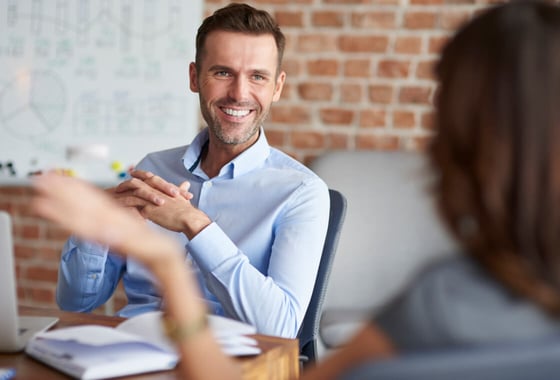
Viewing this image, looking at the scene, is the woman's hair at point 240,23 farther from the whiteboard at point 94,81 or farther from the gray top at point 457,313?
the gray top at point 457,313

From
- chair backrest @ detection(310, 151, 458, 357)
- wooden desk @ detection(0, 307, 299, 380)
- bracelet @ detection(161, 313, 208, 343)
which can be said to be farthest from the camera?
chair backrest @ detection(310, 151, 458, 357)

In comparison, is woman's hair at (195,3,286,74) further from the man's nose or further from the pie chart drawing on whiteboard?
the pie chart drawing on whiteboard

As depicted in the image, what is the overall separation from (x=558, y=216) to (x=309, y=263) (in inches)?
43.0

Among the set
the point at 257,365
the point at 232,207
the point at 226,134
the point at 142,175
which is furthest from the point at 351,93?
the point at 257,365

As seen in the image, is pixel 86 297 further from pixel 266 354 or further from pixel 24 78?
pixel 24 78

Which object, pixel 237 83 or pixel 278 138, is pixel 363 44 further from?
pixel 237 83

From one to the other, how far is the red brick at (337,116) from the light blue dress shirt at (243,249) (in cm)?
105

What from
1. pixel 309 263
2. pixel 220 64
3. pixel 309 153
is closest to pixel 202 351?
pixel 309 263

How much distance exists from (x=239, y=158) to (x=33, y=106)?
1.53 m

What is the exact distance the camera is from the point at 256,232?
1890mm

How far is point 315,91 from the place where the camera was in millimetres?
3105

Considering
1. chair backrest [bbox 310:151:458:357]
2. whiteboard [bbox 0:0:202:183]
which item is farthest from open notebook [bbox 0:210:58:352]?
whiteboard [bbox 0:0:202:183]

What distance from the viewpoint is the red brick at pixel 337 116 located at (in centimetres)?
309

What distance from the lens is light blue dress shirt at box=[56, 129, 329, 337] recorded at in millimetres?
1700
